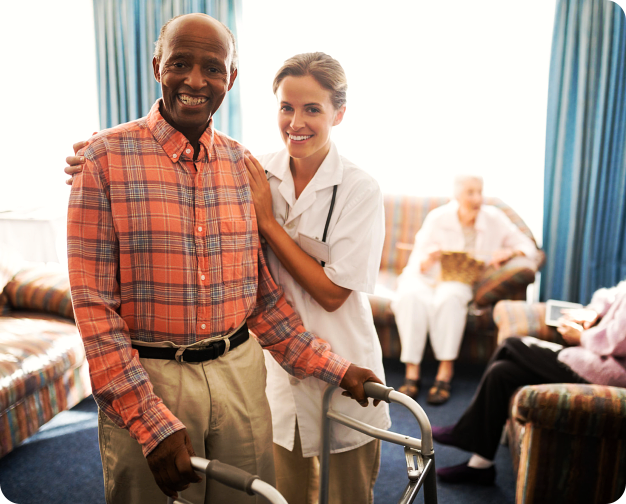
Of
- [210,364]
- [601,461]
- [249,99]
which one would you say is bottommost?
[601,461]

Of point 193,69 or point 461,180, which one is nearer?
point 193,69

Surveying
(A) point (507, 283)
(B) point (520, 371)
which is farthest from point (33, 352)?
(A) point (507, 283)

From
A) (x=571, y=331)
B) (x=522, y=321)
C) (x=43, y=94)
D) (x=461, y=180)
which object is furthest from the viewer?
(x=43, y=94)

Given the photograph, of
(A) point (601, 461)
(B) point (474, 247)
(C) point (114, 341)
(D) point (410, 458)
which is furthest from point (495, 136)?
(C) point (114, 341)

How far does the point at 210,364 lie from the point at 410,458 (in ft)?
1.49

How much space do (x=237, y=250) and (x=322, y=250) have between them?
28cm

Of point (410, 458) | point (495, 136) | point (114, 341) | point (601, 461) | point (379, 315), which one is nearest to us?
point (114, 341)

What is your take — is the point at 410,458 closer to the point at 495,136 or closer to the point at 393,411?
the point at 393,411

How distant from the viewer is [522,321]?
2.59 metres

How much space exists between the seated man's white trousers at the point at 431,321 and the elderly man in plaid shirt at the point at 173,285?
6.08 ft

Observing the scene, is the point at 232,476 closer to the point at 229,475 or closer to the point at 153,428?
the point at 229,475

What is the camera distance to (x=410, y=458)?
3.48 ft

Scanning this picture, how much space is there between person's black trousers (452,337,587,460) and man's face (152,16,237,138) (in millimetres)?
1657

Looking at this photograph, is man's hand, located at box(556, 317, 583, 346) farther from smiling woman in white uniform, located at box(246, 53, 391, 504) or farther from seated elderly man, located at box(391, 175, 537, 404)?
smiling woman in white uniform, located at box(246, 53, 391, 504)
